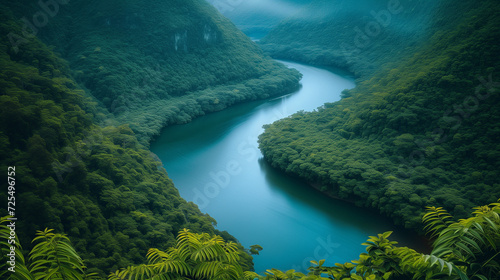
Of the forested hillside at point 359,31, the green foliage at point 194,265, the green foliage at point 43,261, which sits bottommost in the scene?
the green foliage at point 43,261

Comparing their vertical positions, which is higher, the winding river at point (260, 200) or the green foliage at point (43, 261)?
the winding river at point (260, 200)

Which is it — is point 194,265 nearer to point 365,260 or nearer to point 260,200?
point 365,260

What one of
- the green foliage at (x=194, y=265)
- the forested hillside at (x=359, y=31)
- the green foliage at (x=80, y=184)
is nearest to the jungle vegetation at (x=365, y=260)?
the green foliage at (x=194, y=265)

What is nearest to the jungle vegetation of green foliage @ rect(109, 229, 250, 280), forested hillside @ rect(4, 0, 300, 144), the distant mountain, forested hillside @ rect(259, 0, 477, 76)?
A: green foliage @ rect(109, 229, 250, 280)

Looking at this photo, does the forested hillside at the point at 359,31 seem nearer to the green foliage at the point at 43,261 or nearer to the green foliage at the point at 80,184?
the green foliage at the point at 80,184

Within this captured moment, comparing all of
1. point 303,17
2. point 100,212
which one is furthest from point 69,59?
point 303,17

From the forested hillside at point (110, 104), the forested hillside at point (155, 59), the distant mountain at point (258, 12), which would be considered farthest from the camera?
the distant mountain at point (258, 12)
